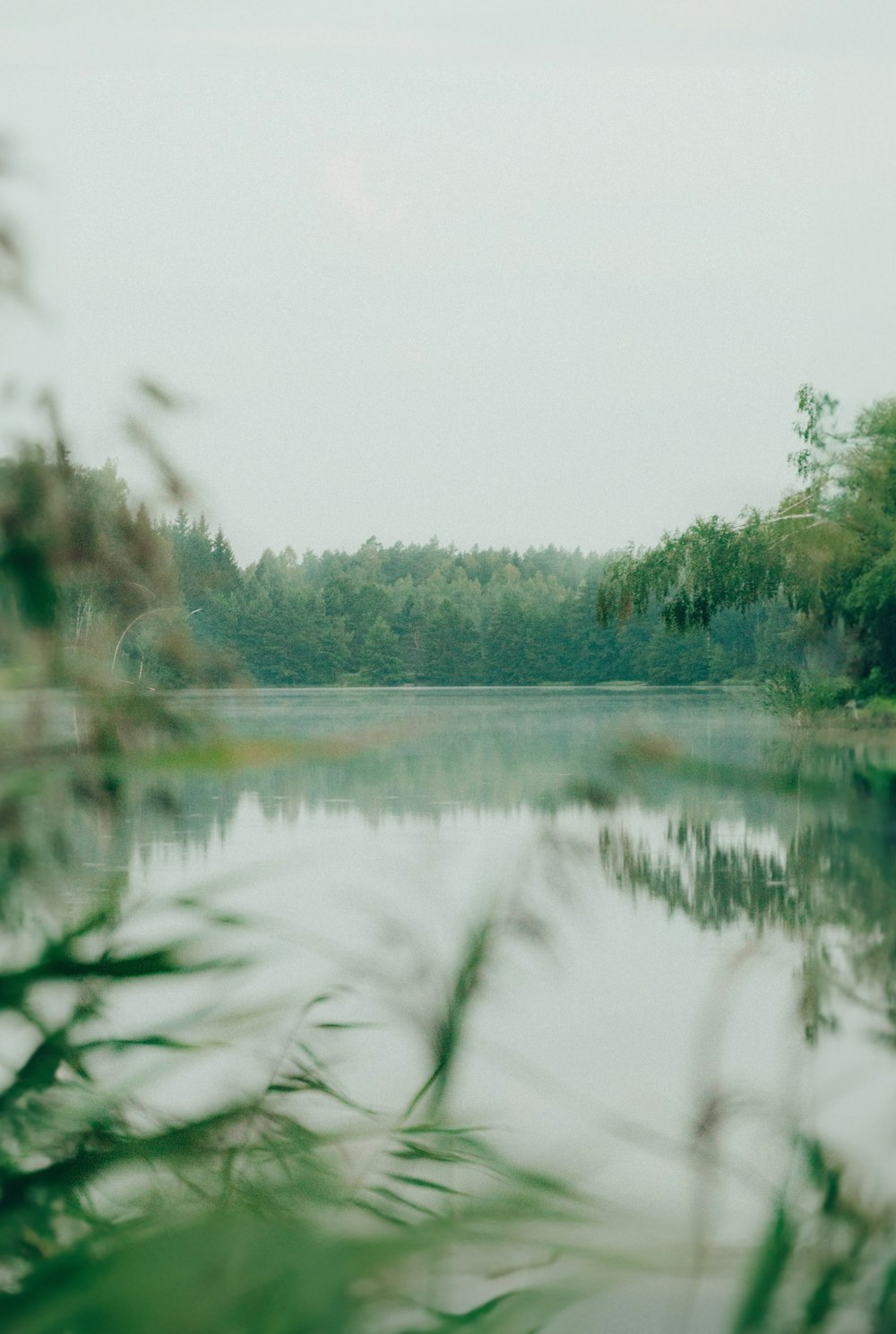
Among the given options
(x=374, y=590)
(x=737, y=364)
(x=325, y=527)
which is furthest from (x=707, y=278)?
(x=374, y=590)

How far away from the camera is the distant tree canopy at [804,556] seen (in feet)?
20.4

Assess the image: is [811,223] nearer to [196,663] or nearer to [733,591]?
[196,663]

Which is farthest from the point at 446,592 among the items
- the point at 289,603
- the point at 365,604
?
the point at 289,603

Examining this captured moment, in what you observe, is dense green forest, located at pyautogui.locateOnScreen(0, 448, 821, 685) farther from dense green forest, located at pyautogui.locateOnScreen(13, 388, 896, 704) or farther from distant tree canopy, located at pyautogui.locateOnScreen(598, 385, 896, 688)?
distant tree canopy, located at pyautogui.locateOnScreen(598, 385, 896, 688)

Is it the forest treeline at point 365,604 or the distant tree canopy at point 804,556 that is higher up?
the distant tree canopy at point 804,556

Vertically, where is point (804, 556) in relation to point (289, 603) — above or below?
above

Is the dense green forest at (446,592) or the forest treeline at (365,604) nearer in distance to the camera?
the dense green forest at (446,592)

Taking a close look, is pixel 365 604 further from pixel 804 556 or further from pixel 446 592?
pixel 804 556

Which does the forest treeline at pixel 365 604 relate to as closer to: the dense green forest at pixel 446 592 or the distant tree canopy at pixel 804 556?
the dense green forest at pixel 446 592

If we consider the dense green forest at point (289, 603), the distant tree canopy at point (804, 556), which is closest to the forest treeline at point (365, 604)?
the dense green forest at point (289, 603)

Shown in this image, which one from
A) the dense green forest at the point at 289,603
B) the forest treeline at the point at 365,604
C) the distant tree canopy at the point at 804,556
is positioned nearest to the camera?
the dense green forest at the point at 289,603

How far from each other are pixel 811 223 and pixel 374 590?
40.3 inches

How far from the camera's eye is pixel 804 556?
6055 millimetres

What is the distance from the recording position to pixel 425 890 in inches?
22.0
